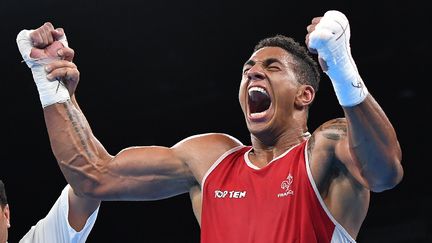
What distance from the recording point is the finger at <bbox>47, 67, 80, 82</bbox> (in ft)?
9.05

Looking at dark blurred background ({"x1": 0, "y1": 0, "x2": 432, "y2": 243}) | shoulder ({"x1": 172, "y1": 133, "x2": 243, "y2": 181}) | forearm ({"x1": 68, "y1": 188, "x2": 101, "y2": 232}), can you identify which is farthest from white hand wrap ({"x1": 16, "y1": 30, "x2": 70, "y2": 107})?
dark blurred background ({"x1": 0, "y1": 0, "x2": 432, "y2": 243})

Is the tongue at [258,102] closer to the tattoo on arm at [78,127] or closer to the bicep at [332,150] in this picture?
A: the bicep at [332,150]

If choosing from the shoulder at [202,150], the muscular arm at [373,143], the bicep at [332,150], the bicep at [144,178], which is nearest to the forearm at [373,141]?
the muscular arm at [373,143]

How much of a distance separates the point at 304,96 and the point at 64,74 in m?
0.88

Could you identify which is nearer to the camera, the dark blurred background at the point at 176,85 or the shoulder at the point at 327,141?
→ the shoulder at the point at 327,141

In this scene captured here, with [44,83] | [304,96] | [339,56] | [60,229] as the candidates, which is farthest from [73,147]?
[339,56]

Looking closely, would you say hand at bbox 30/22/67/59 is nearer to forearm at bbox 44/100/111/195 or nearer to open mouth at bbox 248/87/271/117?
forearm at bbox 44/100/111/195

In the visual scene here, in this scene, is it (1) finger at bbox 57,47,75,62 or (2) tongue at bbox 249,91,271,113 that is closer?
(1) finger at bbox 57,47,75,62

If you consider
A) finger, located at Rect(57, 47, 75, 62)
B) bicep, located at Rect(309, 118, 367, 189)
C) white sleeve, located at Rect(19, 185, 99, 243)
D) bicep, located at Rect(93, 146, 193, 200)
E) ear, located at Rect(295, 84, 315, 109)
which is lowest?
white sleeve, located at Rect(19, 185, 99, 243)

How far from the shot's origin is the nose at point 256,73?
284 centimetres

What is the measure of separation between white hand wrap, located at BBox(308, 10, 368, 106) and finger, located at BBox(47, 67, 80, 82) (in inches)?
38.0

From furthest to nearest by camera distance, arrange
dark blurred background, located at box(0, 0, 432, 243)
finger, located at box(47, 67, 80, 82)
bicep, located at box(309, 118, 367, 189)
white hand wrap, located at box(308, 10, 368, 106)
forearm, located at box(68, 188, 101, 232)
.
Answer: dark blurred background, located at box(0, 0, 432, 243) < forearm, located at box(68, 188, 101, 232) < finger, located at box(47, 67, 80, 82) < bicep, located at box(309, 118, 367, 189) < white hand wrap, located at box(308, 10, 368, 106)

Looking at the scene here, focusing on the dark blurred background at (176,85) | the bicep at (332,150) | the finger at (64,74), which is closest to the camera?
the bicep at (332,150)

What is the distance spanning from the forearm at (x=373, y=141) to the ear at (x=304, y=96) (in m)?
0.56
